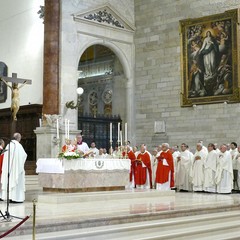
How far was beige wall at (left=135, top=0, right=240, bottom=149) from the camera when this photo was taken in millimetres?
18938

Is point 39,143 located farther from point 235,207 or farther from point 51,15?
point 235,207


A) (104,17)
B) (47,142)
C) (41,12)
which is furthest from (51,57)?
(104,17)

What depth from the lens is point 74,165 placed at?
41.1ft

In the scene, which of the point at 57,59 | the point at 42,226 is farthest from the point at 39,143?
the point at 42,226

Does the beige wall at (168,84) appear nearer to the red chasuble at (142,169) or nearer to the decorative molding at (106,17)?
the decorative molding at (106,17)

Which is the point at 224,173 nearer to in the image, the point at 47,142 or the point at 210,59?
the point at 210,59

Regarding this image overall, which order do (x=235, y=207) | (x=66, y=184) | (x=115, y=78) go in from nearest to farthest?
(x=235, y=207)
(x=66, y=184)
(x=115, y=78)

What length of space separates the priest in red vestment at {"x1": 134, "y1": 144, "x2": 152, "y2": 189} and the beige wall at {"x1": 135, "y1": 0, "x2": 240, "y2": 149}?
386cm

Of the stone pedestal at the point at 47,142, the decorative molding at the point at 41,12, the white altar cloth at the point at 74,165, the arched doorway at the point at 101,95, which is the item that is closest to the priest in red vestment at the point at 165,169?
the white altar cloth at the point at 74,165

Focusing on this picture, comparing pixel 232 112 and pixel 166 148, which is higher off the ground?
pixel 232 112

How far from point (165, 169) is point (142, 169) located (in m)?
1.03

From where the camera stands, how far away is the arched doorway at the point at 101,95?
20.9 meters

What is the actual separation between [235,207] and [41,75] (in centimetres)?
1085

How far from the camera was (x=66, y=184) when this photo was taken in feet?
41.1
